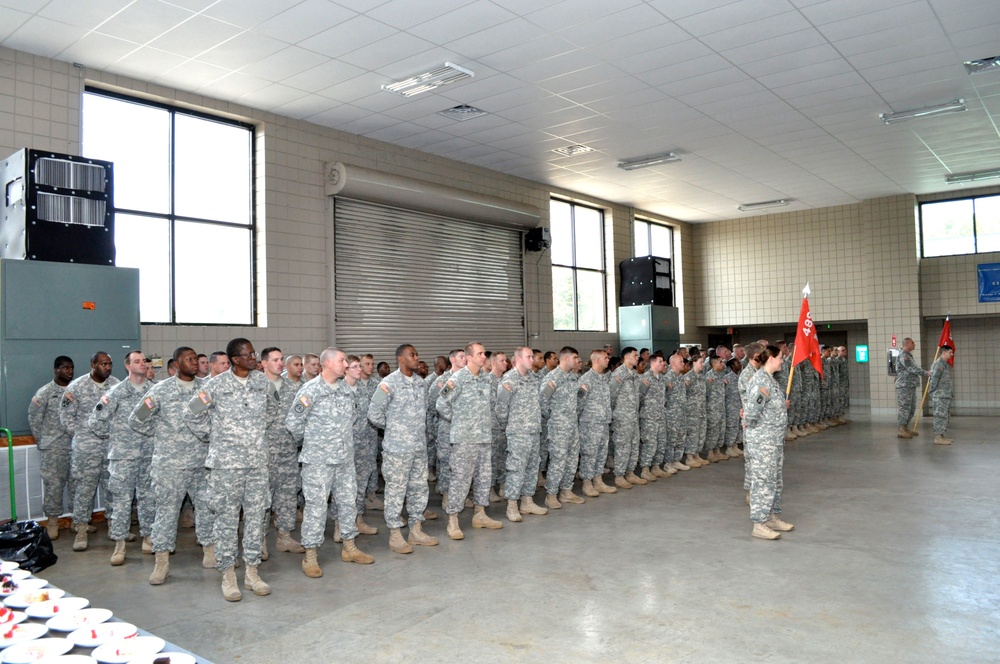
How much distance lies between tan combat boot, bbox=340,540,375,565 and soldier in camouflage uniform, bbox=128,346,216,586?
0.91m

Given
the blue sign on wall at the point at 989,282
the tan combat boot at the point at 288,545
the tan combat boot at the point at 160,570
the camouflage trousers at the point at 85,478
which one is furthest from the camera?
the blue sign on wall at the point at 989,282

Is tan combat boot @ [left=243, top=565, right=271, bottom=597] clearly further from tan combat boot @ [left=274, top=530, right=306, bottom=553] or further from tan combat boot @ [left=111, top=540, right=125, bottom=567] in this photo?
tan combat boot @ [left=111, top=540, right=125, bottom=567]

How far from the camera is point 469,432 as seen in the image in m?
6.02

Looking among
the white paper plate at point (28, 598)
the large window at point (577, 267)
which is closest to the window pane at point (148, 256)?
the white paper plate at point (28, 598)

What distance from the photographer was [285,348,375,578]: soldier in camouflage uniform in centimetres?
492

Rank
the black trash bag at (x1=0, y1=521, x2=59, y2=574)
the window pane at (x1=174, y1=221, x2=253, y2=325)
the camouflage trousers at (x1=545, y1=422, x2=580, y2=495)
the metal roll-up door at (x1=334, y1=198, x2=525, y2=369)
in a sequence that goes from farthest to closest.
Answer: the metal roll-up door at (x1=334, y1=198, x2=525, y2=369), the window pane at (x1=174, y1=221, x2=253, y2=325), the camouflage trousers at (x1=545, y1=422, x2=580, y2=495), the black trash bag at (x1=0, y1=521, x2=59, y2=574)

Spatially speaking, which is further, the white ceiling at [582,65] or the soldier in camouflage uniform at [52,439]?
the white ceiling at [582,65]

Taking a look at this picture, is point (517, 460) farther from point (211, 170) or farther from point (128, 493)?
point (211, 170)

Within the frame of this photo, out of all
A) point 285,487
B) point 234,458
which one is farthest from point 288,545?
point 234,458

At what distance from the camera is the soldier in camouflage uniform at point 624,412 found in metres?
7.85

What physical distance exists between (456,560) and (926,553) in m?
3.34

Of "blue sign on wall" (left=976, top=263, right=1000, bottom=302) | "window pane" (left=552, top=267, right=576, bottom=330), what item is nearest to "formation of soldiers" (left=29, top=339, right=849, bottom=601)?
"window pane" (left=552, top=267, right=576, bottom=330)

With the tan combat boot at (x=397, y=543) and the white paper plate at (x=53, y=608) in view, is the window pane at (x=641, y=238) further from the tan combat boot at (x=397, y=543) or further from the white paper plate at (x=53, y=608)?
the white paper plate at (x=53, y=608)

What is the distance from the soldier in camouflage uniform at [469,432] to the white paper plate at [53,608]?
364cm
